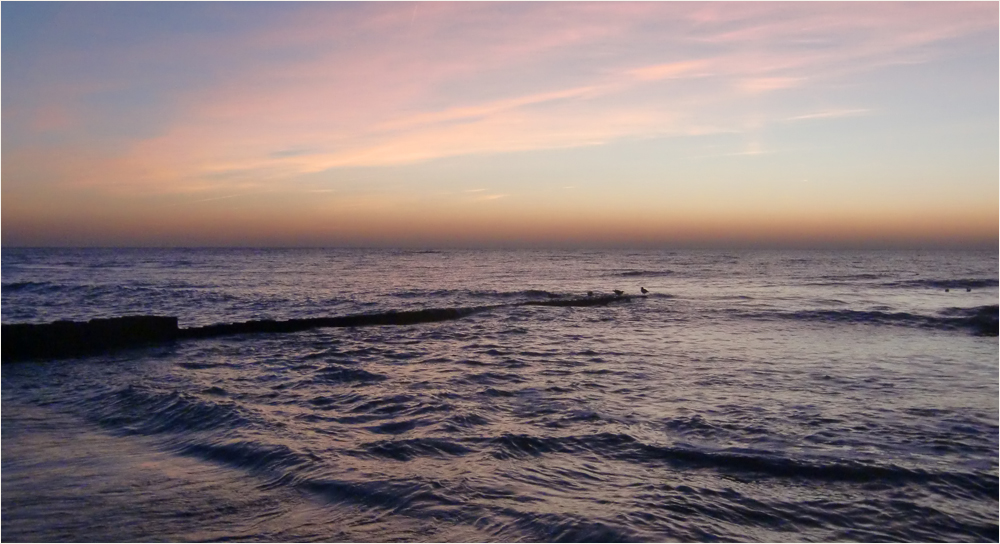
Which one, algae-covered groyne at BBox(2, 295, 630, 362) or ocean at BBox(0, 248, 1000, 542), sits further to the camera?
algae-covered groyne at BBox(2, 295, 630, 362)

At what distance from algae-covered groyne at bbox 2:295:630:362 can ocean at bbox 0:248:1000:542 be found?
68cm

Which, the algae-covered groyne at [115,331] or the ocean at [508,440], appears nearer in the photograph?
the ocean at [508,440]

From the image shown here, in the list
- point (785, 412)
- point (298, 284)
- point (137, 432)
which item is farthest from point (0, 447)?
point (298, 284)

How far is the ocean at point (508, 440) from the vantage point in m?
5.77

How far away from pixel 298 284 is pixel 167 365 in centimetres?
2957

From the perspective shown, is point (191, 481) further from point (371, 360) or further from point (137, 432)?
point (371, 360)

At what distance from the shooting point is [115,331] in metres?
16.6

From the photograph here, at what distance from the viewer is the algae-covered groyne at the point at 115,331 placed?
14898 millimetres

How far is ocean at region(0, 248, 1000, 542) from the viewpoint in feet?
18.9

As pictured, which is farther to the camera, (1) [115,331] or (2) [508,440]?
(1) [115,331]

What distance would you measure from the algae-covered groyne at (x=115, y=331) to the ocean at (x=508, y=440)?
26.6 inches

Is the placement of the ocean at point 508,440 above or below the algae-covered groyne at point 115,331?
below

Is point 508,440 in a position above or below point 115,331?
below

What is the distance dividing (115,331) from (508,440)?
43.3ft
